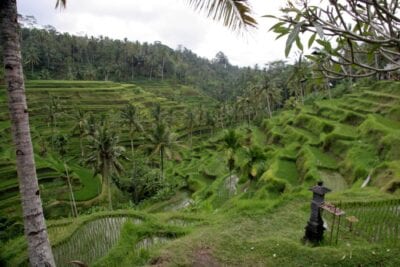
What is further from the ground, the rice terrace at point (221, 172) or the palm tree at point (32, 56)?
the palm tree at point (32, 56)

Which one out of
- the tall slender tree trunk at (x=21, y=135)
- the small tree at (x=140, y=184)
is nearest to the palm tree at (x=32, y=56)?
the small tree at (x=140, y=184)

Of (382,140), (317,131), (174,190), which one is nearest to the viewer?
(382,140)

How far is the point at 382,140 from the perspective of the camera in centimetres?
2138

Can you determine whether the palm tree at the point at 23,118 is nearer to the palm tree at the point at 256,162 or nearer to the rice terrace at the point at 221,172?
the rice terrace at the point at 221,172

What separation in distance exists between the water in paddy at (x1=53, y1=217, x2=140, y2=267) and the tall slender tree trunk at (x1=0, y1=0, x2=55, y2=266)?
20.5 feet

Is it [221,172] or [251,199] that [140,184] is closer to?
[221,172]

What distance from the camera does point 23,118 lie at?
469cm

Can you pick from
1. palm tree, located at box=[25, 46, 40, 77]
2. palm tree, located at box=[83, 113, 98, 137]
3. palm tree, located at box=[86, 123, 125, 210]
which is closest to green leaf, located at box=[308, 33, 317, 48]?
palm tree, located at box=[86, 123, 125, 210]

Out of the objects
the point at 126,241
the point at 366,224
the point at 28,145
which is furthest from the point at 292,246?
the point at 28,145

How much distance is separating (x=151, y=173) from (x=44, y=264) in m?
30.6

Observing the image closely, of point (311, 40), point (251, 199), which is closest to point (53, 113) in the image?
point (251, 199)

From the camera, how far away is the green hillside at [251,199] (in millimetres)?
7961

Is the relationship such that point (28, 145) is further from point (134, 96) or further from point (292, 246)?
point (134, 96)

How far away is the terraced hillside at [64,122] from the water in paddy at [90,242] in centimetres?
1464
